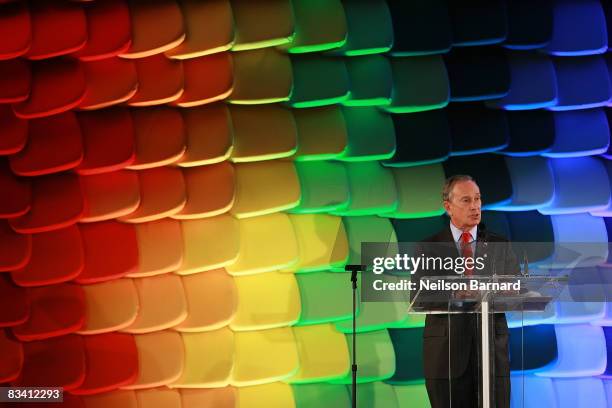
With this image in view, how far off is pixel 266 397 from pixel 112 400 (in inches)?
20.1

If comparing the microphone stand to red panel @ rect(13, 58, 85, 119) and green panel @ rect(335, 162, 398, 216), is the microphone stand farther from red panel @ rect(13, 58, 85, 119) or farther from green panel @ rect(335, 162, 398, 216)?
red panel @ rect(13, 58, 85, 119)

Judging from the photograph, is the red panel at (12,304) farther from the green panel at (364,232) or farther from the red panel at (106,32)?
the green panel at (364,232)

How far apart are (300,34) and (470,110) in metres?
0.68

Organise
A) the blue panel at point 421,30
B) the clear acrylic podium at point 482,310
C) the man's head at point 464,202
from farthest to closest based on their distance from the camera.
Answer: the blue panel at point 421,30, the man's head at point 464,202, the clear acrylic podium at point 482,310

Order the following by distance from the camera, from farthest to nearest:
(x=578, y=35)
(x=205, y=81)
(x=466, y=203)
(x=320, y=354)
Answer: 1. (x=578, y=35)
2. (x=320, y=354)
3. (x=205, y=81)
4. (x=466, y=203)

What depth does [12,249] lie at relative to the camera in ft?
11.9

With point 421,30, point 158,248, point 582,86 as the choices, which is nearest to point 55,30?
point 158,248

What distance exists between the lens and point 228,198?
3.77 meters

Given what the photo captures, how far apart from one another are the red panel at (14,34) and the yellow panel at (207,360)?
41.3 inches

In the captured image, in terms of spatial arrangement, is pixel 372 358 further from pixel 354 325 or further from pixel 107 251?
pixel 107 251

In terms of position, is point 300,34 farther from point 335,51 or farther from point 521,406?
point 521,406

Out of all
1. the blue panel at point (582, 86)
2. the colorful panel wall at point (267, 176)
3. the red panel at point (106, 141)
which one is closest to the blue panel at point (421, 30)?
the colorful panel wall at point (267, 176)

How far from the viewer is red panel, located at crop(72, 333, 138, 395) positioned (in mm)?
3697

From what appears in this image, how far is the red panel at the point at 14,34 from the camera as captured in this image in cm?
351
